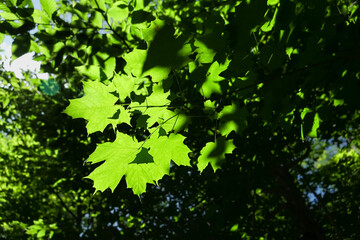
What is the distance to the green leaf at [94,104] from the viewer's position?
1.23m

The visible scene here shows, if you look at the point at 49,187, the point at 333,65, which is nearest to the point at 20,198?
the point at 49,187

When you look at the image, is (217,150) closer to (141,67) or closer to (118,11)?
(141,67)

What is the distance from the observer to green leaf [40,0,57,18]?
186 cm

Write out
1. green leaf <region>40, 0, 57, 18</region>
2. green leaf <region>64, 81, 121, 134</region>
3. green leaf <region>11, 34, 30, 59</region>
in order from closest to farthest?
green leaf <region>64, 81, 121, 134</region>
green leaf <region>40, 0, 57, 18</region>
green leaf <region>11, 34, 30, 59</region>

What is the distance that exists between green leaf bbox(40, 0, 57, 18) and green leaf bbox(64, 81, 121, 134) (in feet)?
3.62

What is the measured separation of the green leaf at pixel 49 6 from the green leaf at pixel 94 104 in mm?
1104

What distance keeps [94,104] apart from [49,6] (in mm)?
1211

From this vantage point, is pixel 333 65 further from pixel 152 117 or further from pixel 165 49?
pixel 152 117

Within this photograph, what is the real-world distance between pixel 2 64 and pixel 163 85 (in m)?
4.38

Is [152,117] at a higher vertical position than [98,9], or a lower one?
lower

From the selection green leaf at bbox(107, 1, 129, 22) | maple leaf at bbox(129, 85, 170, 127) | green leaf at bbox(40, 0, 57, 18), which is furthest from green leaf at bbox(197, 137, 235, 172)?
green leaf at bbox(40, 0, 57, 18)

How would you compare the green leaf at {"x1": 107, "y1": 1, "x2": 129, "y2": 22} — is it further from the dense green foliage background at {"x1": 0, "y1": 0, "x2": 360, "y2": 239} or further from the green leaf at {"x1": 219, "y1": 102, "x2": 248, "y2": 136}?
the green leaf at {"x1": 219, "y1": 102, "x2": 248, "y2": 136}

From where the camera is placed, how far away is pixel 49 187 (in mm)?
5902

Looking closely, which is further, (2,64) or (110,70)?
(2,64)
